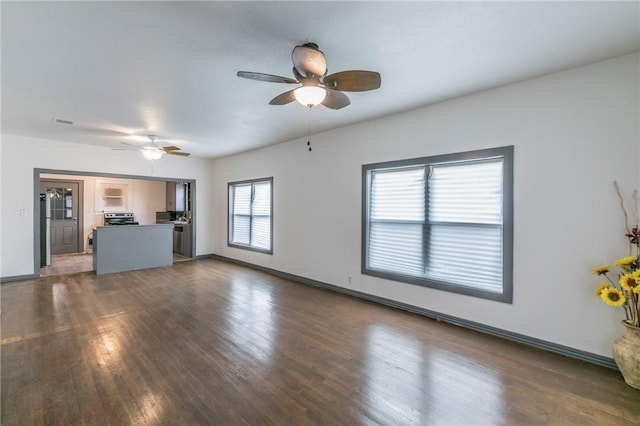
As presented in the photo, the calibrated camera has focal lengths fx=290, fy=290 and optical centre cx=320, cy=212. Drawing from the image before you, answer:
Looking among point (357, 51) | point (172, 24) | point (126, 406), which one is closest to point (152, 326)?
point (126, 406)

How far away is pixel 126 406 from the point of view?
208 centimetres

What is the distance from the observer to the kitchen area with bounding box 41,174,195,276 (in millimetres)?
6469

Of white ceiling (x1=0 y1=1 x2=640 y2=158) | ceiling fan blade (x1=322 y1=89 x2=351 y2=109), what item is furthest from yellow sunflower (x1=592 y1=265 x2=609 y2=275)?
ceiling fan blade (x1=322 y1=89 x2=351 y2=109)

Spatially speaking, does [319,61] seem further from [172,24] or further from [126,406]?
[126,406]

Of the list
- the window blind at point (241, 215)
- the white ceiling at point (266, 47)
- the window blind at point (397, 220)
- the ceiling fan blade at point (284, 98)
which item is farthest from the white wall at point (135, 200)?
the ceiling fan blade at point (284, 98)

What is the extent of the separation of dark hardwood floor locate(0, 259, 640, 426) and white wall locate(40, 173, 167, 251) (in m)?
5.87

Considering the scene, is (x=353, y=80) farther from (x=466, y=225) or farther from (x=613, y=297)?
(x=613, y=297)

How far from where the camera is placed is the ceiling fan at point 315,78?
2.21 metres

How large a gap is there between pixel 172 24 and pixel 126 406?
283 centimetres

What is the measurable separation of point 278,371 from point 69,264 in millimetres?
7618

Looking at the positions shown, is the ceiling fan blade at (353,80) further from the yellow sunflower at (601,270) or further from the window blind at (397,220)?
the yellow sunflower at (601,270)

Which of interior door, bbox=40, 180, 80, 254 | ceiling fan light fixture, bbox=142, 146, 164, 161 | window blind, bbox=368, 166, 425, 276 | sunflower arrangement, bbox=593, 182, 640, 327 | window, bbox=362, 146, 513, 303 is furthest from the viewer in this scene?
interior door, bbox=40, 180, 80, 254

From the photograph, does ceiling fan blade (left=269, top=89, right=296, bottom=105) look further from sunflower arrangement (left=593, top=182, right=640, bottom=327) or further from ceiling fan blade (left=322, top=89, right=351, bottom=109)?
sunflower arrangement (left=593, top=182, right=640, bottom=327)

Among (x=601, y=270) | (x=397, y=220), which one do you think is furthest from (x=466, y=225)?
(x=601, y=270)
